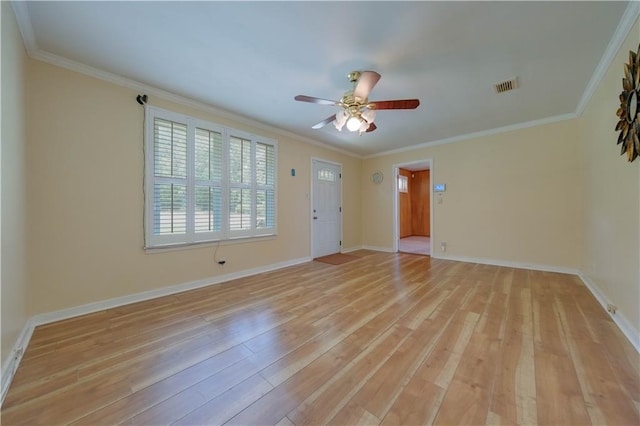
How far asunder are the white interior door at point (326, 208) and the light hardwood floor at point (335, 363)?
2337 millimetres

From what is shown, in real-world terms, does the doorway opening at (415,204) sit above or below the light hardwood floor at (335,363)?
above

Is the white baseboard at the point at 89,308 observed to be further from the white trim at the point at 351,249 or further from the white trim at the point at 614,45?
the white trim at the point at 614,45

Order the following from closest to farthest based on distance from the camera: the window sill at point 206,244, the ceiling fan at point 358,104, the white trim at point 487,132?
the ceiling fan at point 358,104
the window sill at point 206,244
the white trim at point 487,132

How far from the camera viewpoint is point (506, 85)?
9.15 ft

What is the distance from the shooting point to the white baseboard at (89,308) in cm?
154

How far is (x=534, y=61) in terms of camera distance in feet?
7.74

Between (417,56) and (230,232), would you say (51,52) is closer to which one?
(230,232)

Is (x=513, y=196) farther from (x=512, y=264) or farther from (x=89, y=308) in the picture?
(x=89, y=308)

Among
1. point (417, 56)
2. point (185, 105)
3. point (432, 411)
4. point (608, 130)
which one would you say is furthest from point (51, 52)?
point (608, 130)

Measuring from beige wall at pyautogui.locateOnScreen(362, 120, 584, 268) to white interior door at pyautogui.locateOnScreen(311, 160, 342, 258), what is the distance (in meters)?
1.82

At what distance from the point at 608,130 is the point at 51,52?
218 inches

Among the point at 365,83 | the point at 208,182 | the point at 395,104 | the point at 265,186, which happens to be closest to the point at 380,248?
the point at 265,186

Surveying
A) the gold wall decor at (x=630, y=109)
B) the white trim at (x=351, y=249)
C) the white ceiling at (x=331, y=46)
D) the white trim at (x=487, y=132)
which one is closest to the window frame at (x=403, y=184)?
the white trim at (x=487, y=132)

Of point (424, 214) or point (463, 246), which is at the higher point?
point (424, 214)
